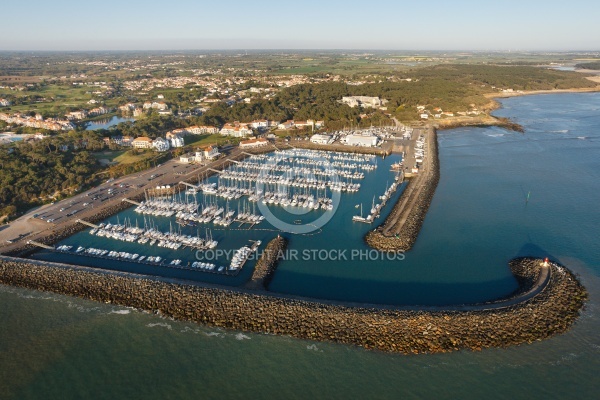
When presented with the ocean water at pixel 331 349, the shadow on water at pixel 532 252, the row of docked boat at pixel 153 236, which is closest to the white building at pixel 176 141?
the row of docked boat at pixel 153 236

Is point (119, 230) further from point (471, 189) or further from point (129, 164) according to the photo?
point (471, 189)

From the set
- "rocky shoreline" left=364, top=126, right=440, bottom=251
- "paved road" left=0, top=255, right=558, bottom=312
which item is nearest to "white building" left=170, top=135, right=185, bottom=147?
"paved road" left=0, top=255, right=558, bottom=312

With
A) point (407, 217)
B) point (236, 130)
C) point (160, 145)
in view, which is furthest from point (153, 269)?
point (236, 130)

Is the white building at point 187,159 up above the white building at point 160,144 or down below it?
below

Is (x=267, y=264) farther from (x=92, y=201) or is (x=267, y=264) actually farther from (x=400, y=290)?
(x=92, y=201)

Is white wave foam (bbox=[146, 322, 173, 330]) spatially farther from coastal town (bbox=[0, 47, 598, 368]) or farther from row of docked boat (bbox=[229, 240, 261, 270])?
row of docked boat (bbox=[229, 240, 261, 270])

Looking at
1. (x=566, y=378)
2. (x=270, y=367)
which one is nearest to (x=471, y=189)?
(x=566, y=378)

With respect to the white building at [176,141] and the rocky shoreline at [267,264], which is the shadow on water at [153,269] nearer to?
the rocky shoreline at [267,264]
